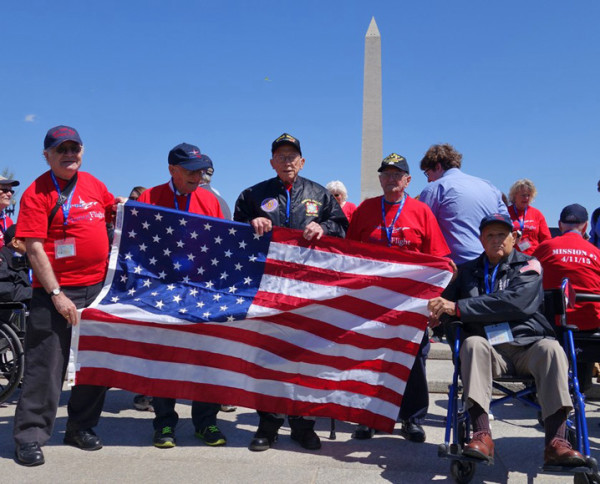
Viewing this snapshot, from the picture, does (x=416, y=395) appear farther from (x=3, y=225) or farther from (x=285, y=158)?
(x=3, y=225)

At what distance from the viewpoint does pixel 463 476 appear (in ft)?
11.0

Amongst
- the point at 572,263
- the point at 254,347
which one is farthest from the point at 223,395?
the point at 572,263

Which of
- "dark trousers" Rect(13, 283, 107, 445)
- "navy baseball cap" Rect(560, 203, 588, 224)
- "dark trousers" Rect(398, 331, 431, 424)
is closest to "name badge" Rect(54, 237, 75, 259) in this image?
"dark trousers" Rect(13, 283, 107, 445)

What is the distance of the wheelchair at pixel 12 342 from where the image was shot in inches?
186

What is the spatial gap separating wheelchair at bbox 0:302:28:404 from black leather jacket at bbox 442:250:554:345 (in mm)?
3366

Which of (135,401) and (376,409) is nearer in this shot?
(376,409)

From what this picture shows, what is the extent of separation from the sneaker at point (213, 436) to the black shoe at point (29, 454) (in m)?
1.03

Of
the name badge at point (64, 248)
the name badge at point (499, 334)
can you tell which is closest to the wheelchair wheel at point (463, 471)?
the name badge at point (499, 334)

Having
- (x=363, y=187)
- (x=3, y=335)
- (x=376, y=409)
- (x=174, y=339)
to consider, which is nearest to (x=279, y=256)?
(x=174, y=339)

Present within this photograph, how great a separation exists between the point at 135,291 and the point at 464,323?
7.19ft

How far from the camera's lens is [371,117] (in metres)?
16.7

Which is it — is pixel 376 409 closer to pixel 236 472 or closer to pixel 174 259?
pixel 236 472

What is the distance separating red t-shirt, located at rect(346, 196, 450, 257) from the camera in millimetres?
4227

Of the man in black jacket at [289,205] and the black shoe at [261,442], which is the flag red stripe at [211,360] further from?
the black shoe at [261,442]
